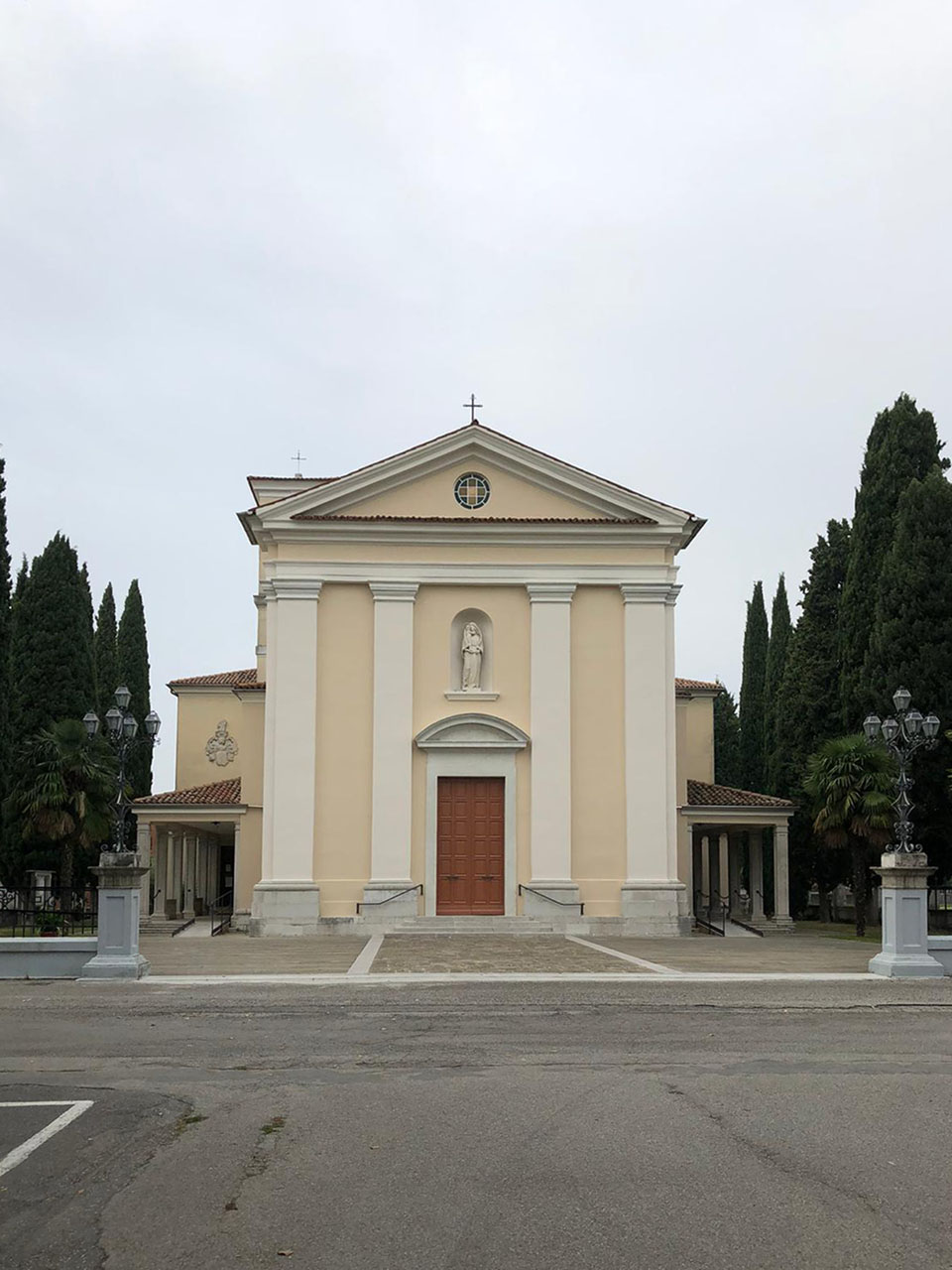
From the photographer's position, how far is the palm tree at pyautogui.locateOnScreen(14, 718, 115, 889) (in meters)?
30.3

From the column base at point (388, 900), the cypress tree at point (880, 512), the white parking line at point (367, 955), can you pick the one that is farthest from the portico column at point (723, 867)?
the white parking line at point (367, 955)

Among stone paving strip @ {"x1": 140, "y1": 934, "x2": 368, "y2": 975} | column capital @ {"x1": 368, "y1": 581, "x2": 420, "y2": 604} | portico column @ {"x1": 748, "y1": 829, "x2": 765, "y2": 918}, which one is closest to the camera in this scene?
stone paving strip @ {"x1": 140, "y1": 934, "x2": 368, "y2": 975}

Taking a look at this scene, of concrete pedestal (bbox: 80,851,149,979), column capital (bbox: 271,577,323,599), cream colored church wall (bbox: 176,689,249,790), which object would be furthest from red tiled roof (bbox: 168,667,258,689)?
concrete pedestal (bbox: 80,851,149,979)

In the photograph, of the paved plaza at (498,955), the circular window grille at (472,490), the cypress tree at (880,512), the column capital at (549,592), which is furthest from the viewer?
the cypress tree at (880,512)

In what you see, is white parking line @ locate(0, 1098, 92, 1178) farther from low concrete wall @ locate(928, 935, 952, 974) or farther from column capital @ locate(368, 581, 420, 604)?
column capital @ locate(368, 581, 420, 604)

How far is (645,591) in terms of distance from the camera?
97.5ft

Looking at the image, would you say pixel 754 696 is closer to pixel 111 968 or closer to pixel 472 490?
pixel 472 490

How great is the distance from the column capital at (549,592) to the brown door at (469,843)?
4.10 metres

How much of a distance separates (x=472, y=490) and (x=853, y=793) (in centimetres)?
1093

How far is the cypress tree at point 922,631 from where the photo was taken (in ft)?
101

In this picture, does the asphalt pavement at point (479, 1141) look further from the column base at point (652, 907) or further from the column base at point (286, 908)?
the column base at point (652, 907)

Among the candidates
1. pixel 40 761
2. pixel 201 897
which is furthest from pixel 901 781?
pixel 201 897

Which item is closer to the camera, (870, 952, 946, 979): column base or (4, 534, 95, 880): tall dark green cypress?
(870, 952, 946, 979): column base

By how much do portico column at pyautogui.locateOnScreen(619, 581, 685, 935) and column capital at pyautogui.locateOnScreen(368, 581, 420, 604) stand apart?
16.0 feet
